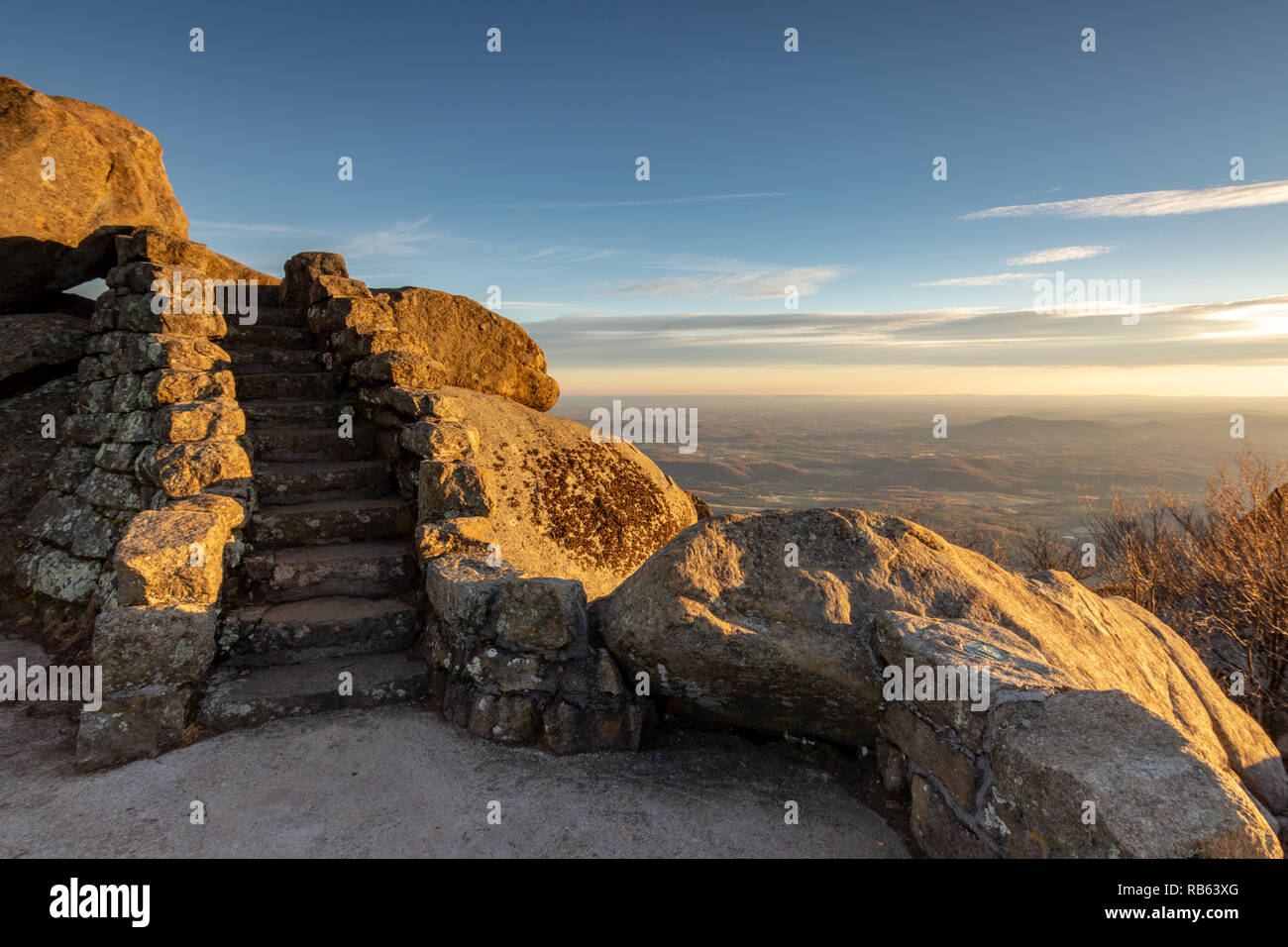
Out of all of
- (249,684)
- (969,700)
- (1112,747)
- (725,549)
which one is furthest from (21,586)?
(1112,747)

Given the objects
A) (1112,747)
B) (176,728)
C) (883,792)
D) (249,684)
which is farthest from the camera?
(249,684)

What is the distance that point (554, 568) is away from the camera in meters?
6.99

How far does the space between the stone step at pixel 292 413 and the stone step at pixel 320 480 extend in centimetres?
69

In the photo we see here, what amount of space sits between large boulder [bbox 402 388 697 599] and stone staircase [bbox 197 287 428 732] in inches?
26.6

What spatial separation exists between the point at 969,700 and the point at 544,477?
5.56 metres

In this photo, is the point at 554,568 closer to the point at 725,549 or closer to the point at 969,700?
the point at 725,549

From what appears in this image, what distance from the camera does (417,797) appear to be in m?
4.02

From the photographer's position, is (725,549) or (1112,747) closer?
(1112,747)

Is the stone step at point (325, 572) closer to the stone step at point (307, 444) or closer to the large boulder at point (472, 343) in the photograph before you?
the stone step at point (307, 444)

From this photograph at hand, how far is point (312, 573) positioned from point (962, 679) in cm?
537

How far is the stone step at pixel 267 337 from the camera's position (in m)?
8.66

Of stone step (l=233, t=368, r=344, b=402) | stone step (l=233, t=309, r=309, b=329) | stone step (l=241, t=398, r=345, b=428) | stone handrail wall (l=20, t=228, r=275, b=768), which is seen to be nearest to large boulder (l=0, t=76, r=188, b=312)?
stone handrail wall (l=20, t=228, r=275, b=768)

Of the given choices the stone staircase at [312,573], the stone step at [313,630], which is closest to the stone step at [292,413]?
the stone staircase at [312,573]
